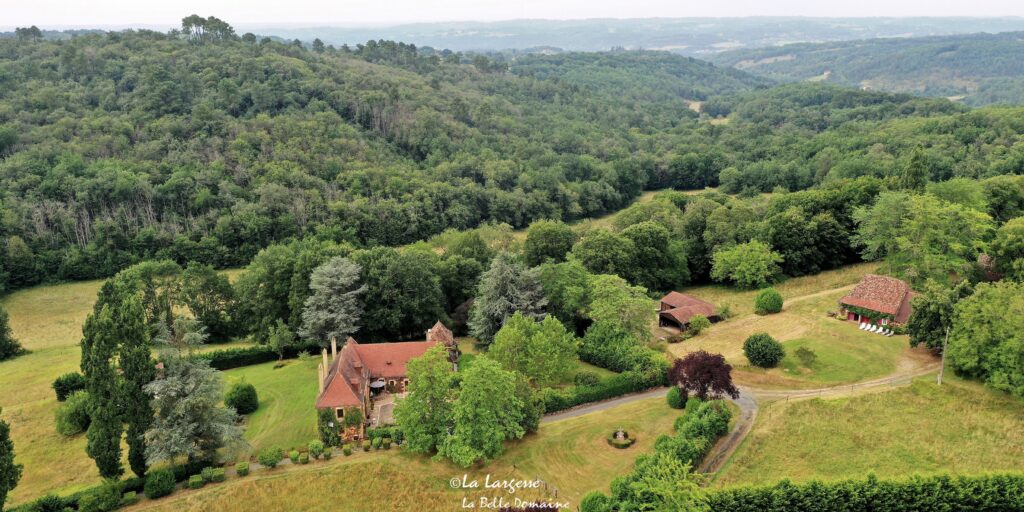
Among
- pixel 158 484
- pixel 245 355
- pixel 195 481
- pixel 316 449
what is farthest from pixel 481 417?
pixel 245 355

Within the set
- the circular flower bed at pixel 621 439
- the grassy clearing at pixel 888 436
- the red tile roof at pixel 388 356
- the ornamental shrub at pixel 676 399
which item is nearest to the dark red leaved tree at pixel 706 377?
the ornamental shrub at pixel 676 399

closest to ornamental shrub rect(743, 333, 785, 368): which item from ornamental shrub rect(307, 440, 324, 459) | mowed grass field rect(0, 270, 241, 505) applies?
ornamental shrub rect(307, 440, 324, 459)

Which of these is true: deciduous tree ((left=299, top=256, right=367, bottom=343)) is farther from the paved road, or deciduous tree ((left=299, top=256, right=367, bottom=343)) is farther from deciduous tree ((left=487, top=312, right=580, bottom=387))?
the paved road

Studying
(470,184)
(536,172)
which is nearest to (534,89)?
(536,172)

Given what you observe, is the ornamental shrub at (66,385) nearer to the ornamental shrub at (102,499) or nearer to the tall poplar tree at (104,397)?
the tall poplar tree at (104,397)

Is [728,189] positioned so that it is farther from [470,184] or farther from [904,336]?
[904,336]

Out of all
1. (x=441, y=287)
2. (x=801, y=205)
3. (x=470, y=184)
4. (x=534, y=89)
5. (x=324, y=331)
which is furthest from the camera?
(x=534, y=89)
